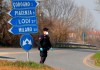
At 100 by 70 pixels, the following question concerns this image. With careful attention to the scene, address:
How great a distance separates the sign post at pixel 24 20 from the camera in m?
14.2

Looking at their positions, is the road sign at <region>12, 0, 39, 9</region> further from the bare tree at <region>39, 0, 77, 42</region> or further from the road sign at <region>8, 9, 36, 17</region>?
the bare tree at <region>39, 0, 77, 42</region>

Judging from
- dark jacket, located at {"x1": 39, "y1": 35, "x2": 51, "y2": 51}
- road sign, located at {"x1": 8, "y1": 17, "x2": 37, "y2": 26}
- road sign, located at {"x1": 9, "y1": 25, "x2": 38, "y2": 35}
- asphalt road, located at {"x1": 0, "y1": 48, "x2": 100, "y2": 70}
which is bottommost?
asphalt road, located at {"x1": 0, "y1": 48, "x2": 100, "y2": 70}

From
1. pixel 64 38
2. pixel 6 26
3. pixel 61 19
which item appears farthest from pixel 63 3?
pixel 6 26

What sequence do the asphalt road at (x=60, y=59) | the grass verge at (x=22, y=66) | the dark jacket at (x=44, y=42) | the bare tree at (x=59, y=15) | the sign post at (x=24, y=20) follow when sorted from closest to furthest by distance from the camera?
the grass verge at (x=22, y=66), the sign post at (x=24, y=20), the dark jacket at (x=44, y=42), the asphalt road at (x=60, y=59), the bare tree at (x=59, y=15)

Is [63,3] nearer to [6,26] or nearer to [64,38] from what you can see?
[64,38]

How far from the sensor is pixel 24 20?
14.3 m

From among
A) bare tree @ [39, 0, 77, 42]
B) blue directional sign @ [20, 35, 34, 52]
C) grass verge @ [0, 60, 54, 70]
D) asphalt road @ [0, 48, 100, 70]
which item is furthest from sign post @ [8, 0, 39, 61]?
bare tree @ [39, 0, 77, 42]

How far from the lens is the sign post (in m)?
14.2

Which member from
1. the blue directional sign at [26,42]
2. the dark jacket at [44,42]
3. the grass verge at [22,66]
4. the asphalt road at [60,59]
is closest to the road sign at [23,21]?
the blue directional sign at [26,42]

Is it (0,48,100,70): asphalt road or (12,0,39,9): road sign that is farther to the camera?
(0,48,100,70): asphalt road

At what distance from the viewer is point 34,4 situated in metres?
14.3

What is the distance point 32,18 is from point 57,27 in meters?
45.8

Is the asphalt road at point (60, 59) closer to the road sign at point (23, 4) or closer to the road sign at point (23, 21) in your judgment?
the road sign at point (23, 21)

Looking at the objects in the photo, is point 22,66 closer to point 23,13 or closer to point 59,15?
point 23,13
